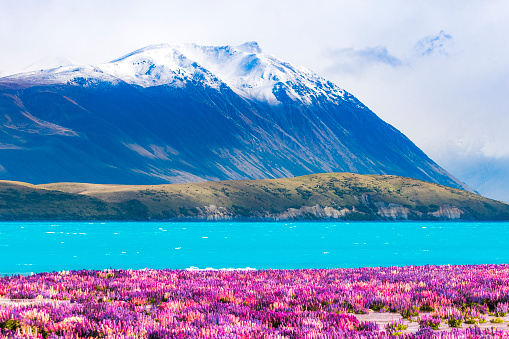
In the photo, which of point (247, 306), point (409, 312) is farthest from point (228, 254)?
point (409, 312)

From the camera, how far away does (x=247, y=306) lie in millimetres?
14633

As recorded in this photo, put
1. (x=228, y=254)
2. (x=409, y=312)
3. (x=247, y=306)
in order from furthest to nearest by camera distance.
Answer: (x=228, y=254), (x=247, y=306), (x=409, y=312)

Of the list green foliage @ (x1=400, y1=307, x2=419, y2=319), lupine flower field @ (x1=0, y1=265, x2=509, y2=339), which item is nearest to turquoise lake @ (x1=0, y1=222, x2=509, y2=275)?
lupine flower field @ (x1=0, y1=265, x2=509, y2=339)

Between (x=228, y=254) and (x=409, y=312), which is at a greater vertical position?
(x=228, y=254)

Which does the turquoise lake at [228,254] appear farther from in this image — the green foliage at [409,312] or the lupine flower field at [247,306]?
the green foliage at [409,312]

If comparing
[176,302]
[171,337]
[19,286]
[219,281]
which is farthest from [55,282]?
[171,337]

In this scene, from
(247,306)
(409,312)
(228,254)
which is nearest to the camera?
(409,312)

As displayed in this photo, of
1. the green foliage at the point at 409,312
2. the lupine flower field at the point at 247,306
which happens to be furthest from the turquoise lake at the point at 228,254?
the green foliage at the point at 409,312

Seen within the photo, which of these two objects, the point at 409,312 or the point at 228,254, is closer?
the point at 409,312

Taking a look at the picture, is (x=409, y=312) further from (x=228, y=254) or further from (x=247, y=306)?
(x=228, y=254)

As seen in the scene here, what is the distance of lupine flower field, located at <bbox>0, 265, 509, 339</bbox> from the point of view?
10.8 metres

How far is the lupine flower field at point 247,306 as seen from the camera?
10812 millimetres

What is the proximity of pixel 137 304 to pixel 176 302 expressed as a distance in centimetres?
112

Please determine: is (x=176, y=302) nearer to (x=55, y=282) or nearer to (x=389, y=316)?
(x=389, y=316)
